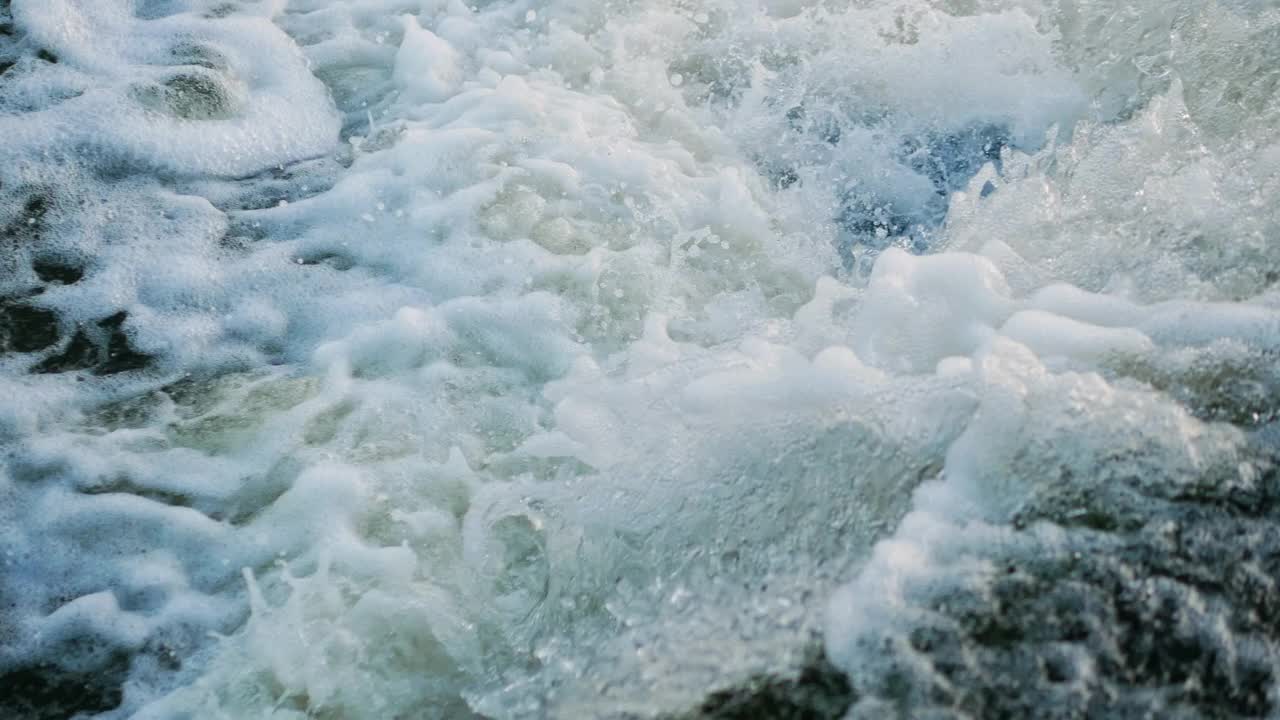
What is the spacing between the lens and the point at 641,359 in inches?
126

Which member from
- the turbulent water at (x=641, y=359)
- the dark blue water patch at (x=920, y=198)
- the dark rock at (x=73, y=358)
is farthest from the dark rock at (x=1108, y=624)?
the dark rock at (x=73, y=358)

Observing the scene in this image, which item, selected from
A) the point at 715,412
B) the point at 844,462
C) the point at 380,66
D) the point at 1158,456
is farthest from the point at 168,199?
the point at 1158,456

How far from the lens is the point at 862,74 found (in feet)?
13.8

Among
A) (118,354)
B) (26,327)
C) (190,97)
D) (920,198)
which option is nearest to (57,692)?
(118,354)

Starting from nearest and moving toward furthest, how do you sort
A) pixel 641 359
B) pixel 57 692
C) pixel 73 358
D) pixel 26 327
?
1. pixel 57 692
2. pixel 641 359
3. pixel 73 358
4. pixel 26 327

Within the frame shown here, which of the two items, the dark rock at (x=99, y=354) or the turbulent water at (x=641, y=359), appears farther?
the dark rock at (x=99, y=354)

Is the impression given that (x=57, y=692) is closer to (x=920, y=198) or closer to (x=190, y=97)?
(x=190, y=97)

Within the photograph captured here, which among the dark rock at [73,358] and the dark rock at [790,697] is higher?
the dark rock at [790,697]

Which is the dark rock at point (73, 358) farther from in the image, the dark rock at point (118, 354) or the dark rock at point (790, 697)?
the dark rock at point (790, 697)

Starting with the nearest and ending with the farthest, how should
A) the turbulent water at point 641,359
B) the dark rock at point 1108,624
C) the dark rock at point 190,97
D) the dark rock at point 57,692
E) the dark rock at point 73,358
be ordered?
the dark rock at point 1108,624 < the turbulent water at point 641,359 < the dark rock at point 57,692 < the dark rock at point 73,358 < the dark rock at point 190,97

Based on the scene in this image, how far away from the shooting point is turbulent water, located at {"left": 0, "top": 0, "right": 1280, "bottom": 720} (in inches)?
81.0

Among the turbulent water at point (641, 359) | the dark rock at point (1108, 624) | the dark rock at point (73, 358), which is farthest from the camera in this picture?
the dark rock at point (73, 358)

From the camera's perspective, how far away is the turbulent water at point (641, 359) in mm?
2059

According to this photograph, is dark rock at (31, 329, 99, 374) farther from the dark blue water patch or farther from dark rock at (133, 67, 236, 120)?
the dark blue water patch
